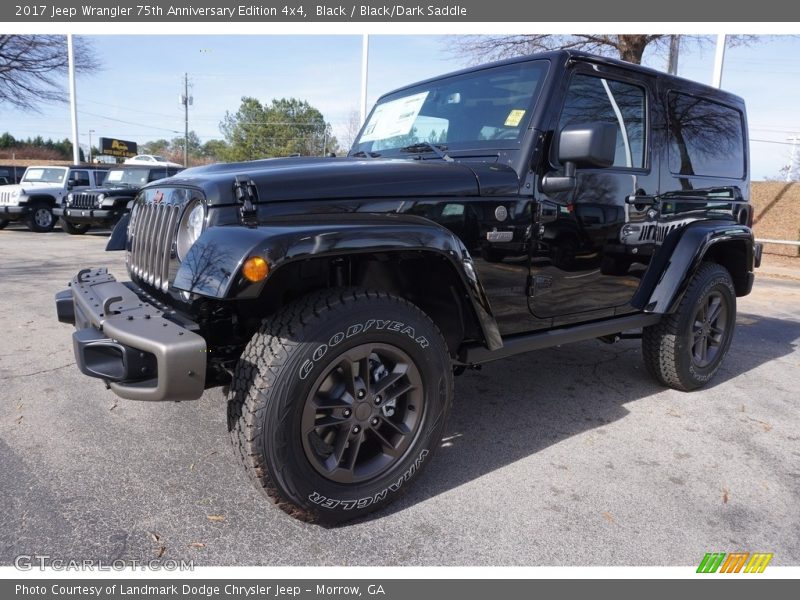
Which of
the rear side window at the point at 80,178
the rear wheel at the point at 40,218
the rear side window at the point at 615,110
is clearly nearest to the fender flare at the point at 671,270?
the rear side window at the point at 615,110

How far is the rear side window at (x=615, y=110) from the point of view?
3.01 meters

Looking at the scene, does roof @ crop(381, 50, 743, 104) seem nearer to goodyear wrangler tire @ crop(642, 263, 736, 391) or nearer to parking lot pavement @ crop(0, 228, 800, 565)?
goodyear wrangler tire @ crop(642, 263, 736, 391)

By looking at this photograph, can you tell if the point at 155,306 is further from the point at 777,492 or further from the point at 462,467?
the point at 777,492

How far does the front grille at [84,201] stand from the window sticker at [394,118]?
11.4 metres

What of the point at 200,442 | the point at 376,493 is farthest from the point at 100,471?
the point at 376,493

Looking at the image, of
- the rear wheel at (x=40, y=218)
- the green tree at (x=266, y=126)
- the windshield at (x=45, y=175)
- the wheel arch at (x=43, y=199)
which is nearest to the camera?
the wheel arch at (x=43, y=199)

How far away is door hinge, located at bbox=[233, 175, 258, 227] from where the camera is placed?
7.00 feet

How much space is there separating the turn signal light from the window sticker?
5.70 ft

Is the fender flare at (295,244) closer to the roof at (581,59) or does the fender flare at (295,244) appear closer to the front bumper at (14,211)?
the roof at (581,59)

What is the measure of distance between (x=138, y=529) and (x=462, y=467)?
1.45 meters

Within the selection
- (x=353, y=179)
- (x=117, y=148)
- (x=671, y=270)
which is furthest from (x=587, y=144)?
(x=117, y=148)

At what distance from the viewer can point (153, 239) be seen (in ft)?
8.50

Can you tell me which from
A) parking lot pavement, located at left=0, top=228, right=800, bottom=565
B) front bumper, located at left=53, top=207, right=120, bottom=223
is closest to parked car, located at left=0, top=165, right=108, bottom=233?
front bumper, located at left=53, top=207, right=120, bottom=223

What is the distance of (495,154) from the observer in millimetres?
2865
